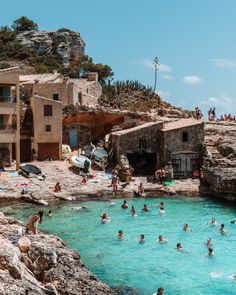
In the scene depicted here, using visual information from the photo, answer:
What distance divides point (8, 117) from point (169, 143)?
642 inches

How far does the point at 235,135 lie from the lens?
1762 inches

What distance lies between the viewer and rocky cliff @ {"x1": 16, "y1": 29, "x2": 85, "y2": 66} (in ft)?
307

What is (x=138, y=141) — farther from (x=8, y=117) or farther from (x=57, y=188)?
(x=8, y=117)

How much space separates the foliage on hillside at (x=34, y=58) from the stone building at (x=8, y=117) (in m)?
32.4

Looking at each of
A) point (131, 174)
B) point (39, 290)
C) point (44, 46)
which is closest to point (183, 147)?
point (131, 174)

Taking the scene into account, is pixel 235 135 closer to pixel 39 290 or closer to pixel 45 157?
pixel 45 157

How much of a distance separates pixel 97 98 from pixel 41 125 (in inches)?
621

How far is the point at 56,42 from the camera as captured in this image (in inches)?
3780

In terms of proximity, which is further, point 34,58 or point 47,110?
point 34,58

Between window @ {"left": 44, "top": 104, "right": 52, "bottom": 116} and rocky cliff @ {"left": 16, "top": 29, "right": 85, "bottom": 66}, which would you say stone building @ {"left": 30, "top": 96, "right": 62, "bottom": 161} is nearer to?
window @ {"left": 44, "top": 104, "right": 52, "bottom": 116}

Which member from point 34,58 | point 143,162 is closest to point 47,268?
point 143,162

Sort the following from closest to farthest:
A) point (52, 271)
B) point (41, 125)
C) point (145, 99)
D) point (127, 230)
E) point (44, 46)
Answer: point (52, 271) → point (127, 230) → point (41, 125) → point (145, 99) → point (44, 46)

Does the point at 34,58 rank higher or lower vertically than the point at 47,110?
higher

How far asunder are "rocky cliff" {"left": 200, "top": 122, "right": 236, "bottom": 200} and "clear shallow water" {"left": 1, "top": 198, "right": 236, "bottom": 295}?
1558 mm
